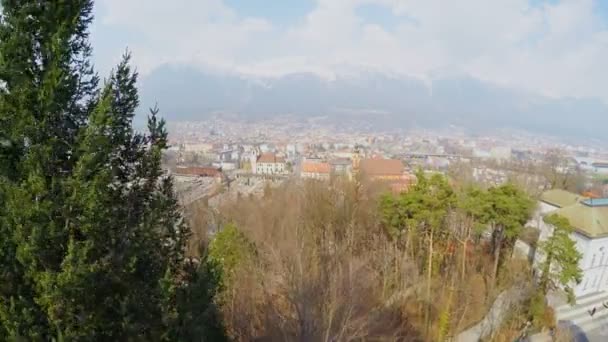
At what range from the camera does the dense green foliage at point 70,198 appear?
10.7 feet

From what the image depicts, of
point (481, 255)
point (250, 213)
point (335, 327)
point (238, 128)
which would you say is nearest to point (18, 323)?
point (335, 327)

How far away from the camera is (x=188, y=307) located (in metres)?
4.04

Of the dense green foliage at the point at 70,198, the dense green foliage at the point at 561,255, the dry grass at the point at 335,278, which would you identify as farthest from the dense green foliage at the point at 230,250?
the dense green foliage at the point at 561,255

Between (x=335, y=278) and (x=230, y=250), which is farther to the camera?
(x=230, y=250)

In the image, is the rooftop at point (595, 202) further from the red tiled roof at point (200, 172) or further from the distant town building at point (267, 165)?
the distant town building at point (267, 165)

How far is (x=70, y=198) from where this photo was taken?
336 centimetres

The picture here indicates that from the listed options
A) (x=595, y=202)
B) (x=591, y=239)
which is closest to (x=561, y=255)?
(x=591, y=239)

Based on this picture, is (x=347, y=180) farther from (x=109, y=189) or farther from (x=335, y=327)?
(x=109, y=189)

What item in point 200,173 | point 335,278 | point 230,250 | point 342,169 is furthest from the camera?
point 200,173

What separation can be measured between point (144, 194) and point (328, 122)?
126391 mm

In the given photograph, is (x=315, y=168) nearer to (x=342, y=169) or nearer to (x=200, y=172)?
(x=342, y=169)

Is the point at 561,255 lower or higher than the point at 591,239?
higher

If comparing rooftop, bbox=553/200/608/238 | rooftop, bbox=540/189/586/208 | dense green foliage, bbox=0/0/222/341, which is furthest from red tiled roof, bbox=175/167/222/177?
dense green foliage, bbox=0/0/222/341

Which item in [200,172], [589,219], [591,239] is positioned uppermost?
[589,219]
